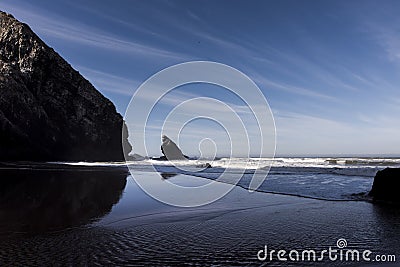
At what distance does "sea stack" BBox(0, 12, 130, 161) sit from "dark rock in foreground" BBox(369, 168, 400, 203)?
40850mm

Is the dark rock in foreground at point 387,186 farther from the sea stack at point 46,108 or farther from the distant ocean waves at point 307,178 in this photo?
the sea stack at point 46,108

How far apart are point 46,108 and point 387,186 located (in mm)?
58385

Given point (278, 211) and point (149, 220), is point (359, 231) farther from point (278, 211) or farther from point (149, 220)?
point (149, 220)

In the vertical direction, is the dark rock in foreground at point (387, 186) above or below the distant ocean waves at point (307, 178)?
above

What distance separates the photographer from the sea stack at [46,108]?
1793 inches

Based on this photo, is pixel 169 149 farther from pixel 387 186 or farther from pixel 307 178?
pixel 387 186

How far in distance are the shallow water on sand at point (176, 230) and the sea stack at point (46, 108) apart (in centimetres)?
3861

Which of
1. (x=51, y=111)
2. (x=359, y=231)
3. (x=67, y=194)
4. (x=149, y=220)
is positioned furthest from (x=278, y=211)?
→ (x=51, y=111)

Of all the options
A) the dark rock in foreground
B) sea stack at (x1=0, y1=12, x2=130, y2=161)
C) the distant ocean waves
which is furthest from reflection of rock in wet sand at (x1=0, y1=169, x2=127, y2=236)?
sea stack at (x1=0, y1=12, x2=130, y2=161)

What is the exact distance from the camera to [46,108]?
5572 centimetres

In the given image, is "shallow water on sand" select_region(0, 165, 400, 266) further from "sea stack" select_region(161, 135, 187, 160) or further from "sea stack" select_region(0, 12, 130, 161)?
"sea stack" select_region(161, 135, 187, 160)

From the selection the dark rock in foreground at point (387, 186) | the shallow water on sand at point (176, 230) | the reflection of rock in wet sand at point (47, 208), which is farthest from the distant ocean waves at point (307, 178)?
the reflection of rock in wet sand at point (47, 208)

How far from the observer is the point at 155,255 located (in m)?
5.70

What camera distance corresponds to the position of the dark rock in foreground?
12.5 m
